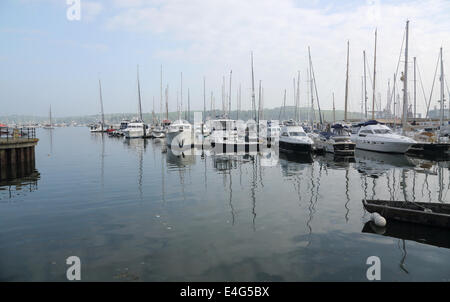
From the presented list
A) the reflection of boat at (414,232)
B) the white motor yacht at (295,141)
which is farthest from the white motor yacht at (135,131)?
the reflection of boat at (414,232)

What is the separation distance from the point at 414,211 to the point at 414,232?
0.87m

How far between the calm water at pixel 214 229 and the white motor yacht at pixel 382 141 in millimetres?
12119

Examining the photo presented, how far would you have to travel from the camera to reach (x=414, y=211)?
11.4 m

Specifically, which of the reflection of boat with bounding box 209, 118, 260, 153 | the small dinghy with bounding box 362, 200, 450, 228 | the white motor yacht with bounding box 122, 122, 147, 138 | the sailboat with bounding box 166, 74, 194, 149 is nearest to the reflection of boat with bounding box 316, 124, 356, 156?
the reflection of boat with bounding box 209, 118, 260, 153

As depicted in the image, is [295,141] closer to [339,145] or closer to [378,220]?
[339,145]

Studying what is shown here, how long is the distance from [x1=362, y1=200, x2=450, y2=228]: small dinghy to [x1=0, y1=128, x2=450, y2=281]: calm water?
1.56 feet

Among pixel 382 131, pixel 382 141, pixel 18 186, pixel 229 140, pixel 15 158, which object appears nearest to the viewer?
pixel 18 186

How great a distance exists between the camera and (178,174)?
23.5 meters

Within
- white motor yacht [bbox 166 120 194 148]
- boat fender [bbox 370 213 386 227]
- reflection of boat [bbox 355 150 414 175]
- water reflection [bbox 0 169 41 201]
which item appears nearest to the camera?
boat fender [bbox 370 213 386 227]

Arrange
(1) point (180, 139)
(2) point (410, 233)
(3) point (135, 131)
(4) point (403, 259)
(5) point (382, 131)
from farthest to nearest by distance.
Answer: (3) point (135, 131), (1) point (180, 139), (5) point (382, 131), (2) point (410, 233), (4) point (403, 259)

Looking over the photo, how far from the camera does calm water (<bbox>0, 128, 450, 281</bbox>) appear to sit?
8.41 m

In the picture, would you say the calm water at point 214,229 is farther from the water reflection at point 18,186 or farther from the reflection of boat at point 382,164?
the reflection of boat at point 382,164

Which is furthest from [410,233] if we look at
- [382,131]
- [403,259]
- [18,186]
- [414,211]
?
Result: [382,131]

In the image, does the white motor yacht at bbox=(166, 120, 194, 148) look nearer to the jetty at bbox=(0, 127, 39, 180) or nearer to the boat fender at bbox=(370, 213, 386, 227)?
the jetty at bbox=(0, 127, 39, 180)
